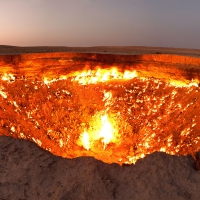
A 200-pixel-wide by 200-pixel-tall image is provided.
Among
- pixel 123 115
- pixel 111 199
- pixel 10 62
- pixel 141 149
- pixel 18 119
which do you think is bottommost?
pixel 111 199

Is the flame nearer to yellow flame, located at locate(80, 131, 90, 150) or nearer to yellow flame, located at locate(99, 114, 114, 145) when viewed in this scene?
yellow flame, located at locate(99, 114, 114, 145)

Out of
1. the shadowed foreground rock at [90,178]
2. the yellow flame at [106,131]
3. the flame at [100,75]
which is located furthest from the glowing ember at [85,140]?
the shadowed foreground rock at [90,178]

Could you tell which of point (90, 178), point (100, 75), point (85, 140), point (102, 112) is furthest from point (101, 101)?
point (90, 178)

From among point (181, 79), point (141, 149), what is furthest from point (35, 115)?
point (181, 79)

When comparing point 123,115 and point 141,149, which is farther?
point 123,115

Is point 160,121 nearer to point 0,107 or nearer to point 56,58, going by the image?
point 56,58

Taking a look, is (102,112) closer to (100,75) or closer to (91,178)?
(100,75)

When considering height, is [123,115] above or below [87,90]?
below
